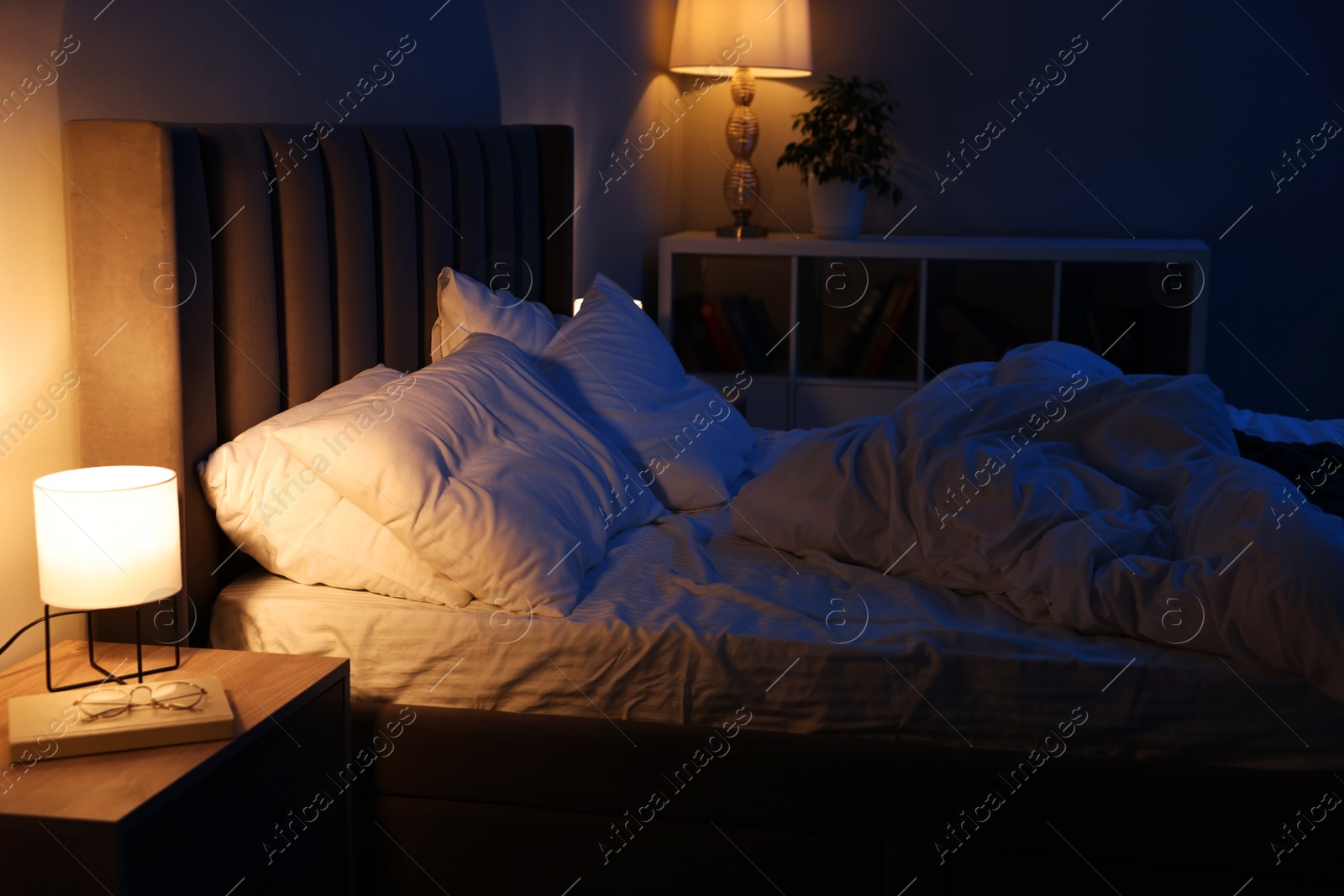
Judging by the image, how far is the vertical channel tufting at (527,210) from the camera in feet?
8.43

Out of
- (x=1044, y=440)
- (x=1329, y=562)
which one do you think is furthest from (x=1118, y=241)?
(x=1329, y=562)

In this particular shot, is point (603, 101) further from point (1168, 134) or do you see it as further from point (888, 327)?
point (1168, 134)

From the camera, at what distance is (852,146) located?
386 cm

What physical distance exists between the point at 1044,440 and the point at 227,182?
135cm

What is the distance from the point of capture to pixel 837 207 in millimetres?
3889

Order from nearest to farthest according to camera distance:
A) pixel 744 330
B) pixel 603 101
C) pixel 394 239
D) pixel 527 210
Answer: pixel 394 239 < pixel 527 210 < pixel 603 101 < pixel 744 330

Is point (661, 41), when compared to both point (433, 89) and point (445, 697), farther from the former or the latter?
point (445, 697)

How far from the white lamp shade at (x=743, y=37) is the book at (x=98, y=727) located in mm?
3108

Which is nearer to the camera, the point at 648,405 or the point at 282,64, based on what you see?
the point at 282,64

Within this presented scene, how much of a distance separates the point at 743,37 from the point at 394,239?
85.3 inches

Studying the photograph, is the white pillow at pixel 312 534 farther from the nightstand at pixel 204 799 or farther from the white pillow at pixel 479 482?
the nightstand at pixel 204 799

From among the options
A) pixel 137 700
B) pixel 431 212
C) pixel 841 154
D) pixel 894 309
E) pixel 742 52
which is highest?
pixel 742 52

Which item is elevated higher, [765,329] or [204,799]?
[765,329]

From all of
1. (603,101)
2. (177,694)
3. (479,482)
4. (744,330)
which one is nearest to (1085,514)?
(479,482)
